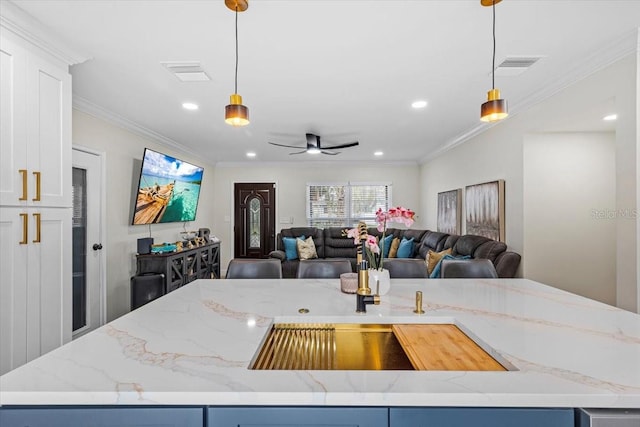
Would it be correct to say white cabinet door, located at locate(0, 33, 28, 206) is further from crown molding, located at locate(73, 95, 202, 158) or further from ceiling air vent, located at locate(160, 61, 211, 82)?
crown molding, located at locate(73, 95, 202, 158)

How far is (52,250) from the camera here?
211 cm

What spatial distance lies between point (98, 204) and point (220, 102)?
172cm

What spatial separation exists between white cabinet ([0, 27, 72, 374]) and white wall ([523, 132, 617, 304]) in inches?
156

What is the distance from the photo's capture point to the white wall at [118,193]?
351 cm

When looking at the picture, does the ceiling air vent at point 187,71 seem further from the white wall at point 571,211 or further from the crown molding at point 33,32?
the white wall at point 571,211

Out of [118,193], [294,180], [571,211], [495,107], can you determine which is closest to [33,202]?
[118,193]

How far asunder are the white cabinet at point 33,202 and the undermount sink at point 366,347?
62.1 inches

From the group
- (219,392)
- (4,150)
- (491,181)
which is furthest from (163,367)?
(491,181)

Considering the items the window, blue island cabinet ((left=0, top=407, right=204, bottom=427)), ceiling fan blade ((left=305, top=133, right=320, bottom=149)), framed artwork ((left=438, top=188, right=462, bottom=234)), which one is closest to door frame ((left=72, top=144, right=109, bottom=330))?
ceiling fan blade ((left=305, top=133, right=320, bottom=149))

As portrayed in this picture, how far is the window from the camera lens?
23.2 feet

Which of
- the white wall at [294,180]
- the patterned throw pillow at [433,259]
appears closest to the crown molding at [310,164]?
the white wall at [294,180]

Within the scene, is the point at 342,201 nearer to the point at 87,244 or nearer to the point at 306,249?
the point at 306,249

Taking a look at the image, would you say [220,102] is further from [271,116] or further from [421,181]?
[421,181]

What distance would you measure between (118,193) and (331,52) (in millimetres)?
3036
